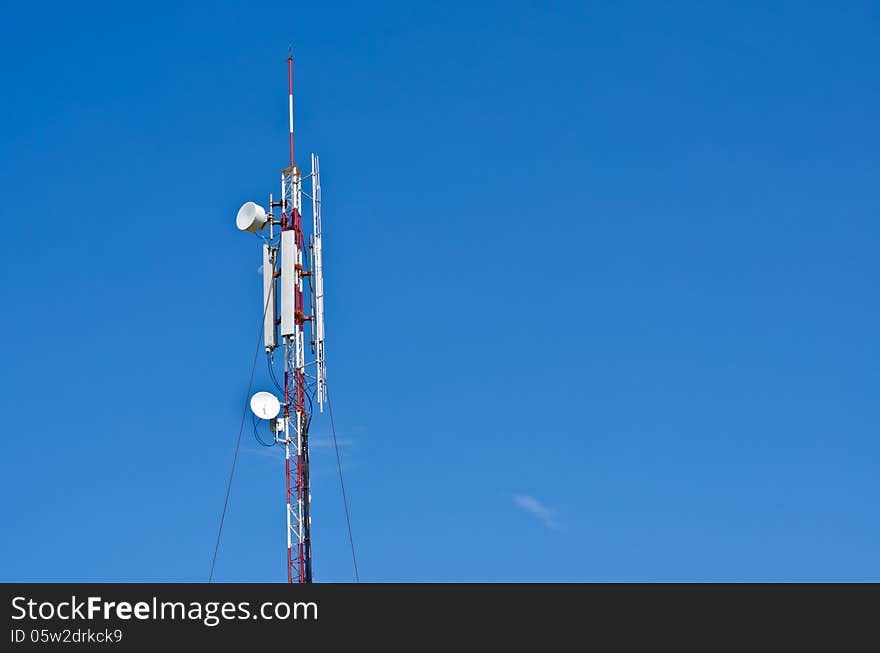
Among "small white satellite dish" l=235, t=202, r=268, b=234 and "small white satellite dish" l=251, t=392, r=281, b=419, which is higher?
"small white satellite dish" l=235, t=202, r=268, b=234

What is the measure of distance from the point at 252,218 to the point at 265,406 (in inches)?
322

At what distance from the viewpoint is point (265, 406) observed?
5700cm

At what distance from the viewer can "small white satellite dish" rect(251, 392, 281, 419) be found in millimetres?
57000

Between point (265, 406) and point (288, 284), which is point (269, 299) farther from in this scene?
point (265, 406)

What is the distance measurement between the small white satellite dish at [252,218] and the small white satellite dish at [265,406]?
7.26m

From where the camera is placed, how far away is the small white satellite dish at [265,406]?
57000 mm

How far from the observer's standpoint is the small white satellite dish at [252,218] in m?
58.8

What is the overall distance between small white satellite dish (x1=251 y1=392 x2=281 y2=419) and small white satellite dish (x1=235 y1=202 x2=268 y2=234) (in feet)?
23.8

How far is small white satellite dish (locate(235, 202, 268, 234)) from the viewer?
5878 cm

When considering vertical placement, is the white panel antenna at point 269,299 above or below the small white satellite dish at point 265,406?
above
